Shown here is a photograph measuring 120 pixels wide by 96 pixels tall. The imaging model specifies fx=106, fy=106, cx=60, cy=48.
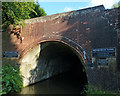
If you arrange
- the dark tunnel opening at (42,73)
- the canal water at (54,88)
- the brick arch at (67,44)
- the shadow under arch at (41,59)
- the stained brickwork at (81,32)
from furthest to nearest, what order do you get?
1. the dark tunnel opening at (42,73)
2. the canal water at (54,88)
3. the shadow under arch at (41,59)
4. the brick arch at (67,44)
5. the stained brickwork at (81,32)

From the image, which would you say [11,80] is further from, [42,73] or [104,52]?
[104,52]

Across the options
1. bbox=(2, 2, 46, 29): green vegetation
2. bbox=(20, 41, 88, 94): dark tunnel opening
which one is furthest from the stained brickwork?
bbox=(2, 2, 46, 29): green vegetation

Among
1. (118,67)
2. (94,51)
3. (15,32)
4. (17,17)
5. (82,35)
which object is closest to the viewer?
(118,67)

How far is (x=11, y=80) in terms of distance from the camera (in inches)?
252

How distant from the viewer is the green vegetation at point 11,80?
20.2ft

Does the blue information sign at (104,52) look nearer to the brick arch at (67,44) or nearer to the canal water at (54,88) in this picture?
the brick arch at (67,44)

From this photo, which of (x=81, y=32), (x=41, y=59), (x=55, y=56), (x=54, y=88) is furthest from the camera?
(x=55, y=56)

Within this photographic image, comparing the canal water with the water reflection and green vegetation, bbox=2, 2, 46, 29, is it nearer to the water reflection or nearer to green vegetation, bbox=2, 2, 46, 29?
the water reflection

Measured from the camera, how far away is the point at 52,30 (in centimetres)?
711

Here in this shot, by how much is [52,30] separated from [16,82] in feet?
13.6

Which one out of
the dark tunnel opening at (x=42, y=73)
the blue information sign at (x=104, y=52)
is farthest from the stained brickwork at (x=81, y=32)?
the dark tunnel opening at (x=42, y=73)

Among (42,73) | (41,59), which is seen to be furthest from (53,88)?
(41,59)

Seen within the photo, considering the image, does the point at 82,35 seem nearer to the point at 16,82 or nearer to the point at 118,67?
the point at 118,67

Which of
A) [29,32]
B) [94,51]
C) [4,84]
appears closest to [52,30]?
[29,32]
